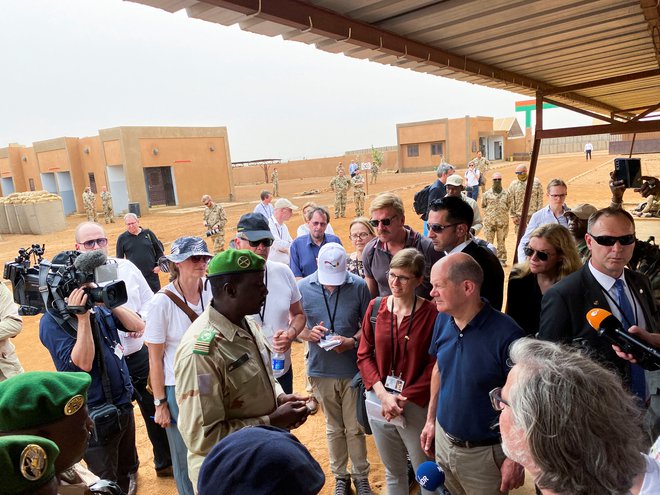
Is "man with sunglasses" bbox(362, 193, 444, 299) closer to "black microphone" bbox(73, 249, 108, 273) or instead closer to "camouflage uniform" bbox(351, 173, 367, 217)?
"black microphone" bbox(73, 249, 108, 273)

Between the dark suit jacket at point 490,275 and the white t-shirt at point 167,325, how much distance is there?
2048mm

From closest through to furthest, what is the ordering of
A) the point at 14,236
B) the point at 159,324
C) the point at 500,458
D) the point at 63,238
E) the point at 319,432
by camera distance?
the point at 500,458 < the point at 159,324 < the point at 319,432 < the point at 63,238 < the point at 14,236

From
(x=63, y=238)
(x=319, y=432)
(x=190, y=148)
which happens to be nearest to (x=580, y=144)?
(x=190, y=148)

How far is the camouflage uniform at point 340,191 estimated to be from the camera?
62.6 ft

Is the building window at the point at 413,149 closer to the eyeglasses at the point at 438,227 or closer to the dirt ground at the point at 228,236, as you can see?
the dirt ground at the point at 228,236

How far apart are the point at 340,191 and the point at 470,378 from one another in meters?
17.2

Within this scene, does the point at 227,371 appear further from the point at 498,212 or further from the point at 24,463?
the point at 498,212

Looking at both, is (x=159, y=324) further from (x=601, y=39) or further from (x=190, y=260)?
(x=601, y=39)

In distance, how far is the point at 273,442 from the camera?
1204 millimetres

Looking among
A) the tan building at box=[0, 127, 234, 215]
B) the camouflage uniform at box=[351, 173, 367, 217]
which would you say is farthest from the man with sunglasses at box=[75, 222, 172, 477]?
the tan building at box=[0, 127, 234, 215]

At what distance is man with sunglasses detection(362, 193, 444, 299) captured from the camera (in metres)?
3.66

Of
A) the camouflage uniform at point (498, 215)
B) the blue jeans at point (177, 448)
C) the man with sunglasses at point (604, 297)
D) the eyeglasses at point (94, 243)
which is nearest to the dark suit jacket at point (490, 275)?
the man with sunglasses at point (604, 297)

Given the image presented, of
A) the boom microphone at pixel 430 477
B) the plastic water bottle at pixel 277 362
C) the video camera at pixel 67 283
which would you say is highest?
the video camera at pixel 67 283

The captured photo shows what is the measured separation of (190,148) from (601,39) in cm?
2736
